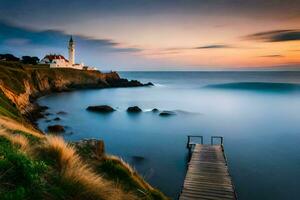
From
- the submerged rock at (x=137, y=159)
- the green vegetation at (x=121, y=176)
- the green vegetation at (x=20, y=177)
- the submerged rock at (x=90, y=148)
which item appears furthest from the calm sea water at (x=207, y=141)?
the green vegetation at (x=20, y=177)

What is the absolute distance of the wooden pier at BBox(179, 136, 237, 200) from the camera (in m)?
15.0

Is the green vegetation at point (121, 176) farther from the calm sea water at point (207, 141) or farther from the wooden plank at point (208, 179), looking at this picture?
the calm sea water at point (207, 141)

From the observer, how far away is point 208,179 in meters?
17.3

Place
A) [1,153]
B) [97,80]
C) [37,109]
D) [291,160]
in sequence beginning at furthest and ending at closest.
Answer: [97,80] < [37,109] < [291,160] < [1,153]

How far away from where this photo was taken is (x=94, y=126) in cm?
4306

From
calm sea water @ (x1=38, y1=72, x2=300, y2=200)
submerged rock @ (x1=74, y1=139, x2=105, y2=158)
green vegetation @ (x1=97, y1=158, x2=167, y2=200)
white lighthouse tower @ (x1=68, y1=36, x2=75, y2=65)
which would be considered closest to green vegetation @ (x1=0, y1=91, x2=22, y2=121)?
calm sea water @ (x1=38, y1=72, x2=300, y2=200)

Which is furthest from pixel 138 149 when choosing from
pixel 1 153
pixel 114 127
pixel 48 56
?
pixel 48 56

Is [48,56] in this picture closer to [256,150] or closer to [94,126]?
[94,126]

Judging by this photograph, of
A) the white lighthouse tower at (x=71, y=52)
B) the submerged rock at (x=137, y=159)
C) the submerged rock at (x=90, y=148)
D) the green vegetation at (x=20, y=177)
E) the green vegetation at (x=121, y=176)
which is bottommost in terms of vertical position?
the submerged rock at (x=137, y=159)

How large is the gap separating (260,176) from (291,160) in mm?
6561

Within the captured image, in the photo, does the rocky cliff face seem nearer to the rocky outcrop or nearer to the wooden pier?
the rocky outcrop

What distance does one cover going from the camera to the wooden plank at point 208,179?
14976 mm

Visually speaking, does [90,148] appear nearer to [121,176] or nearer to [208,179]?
[121,176]

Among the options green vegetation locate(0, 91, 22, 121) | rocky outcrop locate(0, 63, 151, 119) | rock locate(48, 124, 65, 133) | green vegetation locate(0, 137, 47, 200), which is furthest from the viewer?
rocky outcrop locate(0, 63, 151, 119)
